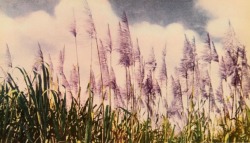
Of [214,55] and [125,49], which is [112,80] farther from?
[214,55]

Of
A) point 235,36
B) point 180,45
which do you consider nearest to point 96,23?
point 180,45

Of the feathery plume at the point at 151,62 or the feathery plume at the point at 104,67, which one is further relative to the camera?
the feathery plume at the point at 151,62

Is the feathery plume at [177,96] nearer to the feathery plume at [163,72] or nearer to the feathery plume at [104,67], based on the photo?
the feathery plume at [163,72]

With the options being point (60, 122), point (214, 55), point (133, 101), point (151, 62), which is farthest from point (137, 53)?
point (60, 122)

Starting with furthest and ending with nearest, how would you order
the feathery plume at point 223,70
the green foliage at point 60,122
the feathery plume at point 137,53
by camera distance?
the feathery plume at point 223,70 < the feathery plume at point 137,53 < the green foliage at point 60,122

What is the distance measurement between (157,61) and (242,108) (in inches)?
15.7

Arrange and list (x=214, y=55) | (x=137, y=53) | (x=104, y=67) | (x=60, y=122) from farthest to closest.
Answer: (x=214, y=55)
(x=137, y=53)
(x=104, y=67)
(x=60, y=122)

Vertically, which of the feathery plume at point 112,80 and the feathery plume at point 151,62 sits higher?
the feathery plume at point 151,62

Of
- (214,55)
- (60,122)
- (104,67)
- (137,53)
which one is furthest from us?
(214,55)

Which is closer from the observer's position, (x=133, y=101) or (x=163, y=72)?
(x=133, y=101)

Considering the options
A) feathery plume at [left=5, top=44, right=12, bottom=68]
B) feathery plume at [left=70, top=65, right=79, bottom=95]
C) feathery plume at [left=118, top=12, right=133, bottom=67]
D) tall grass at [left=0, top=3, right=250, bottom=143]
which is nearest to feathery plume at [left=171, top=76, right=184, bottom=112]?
tall grass at [left=0, top=3, right=250, bottom=143]

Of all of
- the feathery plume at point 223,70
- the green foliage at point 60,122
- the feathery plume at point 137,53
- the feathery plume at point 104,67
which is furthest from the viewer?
the feathery plume at point 223,70

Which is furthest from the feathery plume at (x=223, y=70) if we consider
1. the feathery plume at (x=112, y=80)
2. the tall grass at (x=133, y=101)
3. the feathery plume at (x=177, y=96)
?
the feathery plume at (x=112, y=80)

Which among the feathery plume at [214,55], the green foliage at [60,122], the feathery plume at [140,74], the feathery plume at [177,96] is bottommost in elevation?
the green foliage at [60,122]
